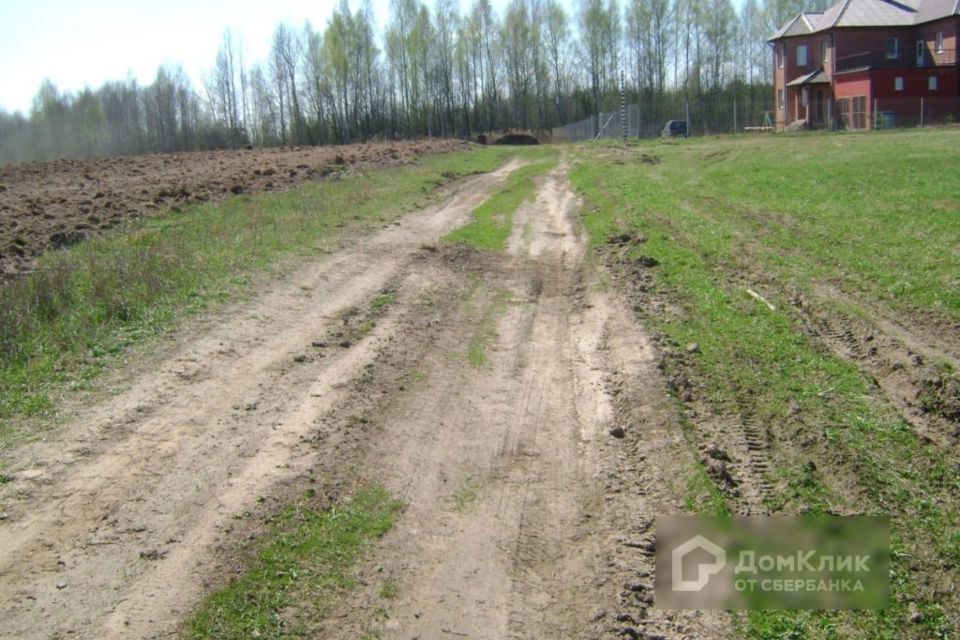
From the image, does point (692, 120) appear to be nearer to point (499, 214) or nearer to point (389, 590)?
point (499, 214)

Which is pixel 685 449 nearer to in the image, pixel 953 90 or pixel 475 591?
pixel 475 591

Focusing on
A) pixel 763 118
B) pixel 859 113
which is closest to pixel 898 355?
pixel 859 113

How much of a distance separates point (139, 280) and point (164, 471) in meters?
5.73

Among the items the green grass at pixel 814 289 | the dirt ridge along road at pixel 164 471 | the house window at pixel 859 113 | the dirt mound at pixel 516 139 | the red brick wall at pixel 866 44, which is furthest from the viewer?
the dirt mound at pixel 516 139

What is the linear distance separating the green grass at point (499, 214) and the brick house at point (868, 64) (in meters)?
25.1

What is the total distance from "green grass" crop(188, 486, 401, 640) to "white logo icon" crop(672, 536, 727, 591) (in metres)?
1.66

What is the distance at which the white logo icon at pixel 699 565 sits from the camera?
475cm

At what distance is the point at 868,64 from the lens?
49531mm

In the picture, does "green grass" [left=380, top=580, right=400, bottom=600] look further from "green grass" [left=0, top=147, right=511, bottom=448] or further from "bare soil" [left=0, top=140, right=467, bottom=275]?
"bare soil" [left=0, top=140, right=467, bottom=275]

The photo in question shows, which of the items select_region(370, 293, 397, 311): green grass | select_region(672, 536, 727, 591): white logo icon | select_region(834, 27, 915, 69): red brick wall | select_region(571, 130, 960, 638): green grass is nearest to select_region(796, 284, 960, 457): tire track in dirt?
select_region(571, 130, 960, 638): green grass

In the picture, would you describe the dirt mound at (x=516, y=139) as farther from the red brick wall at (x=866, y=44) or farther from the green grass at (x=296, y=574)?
the green grass at (x=296, y=574)

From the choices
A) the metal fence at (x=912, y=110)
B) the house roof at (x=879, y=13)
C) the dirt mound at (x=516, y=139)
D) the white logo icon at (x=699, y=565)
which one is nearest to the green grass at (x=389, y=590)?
the white logo icon at (x=699, y=565)

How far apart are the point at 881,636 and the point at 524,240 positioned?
12079 millimetres

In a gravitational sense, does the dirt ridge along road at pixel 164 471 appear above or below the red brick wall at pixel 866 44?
below
